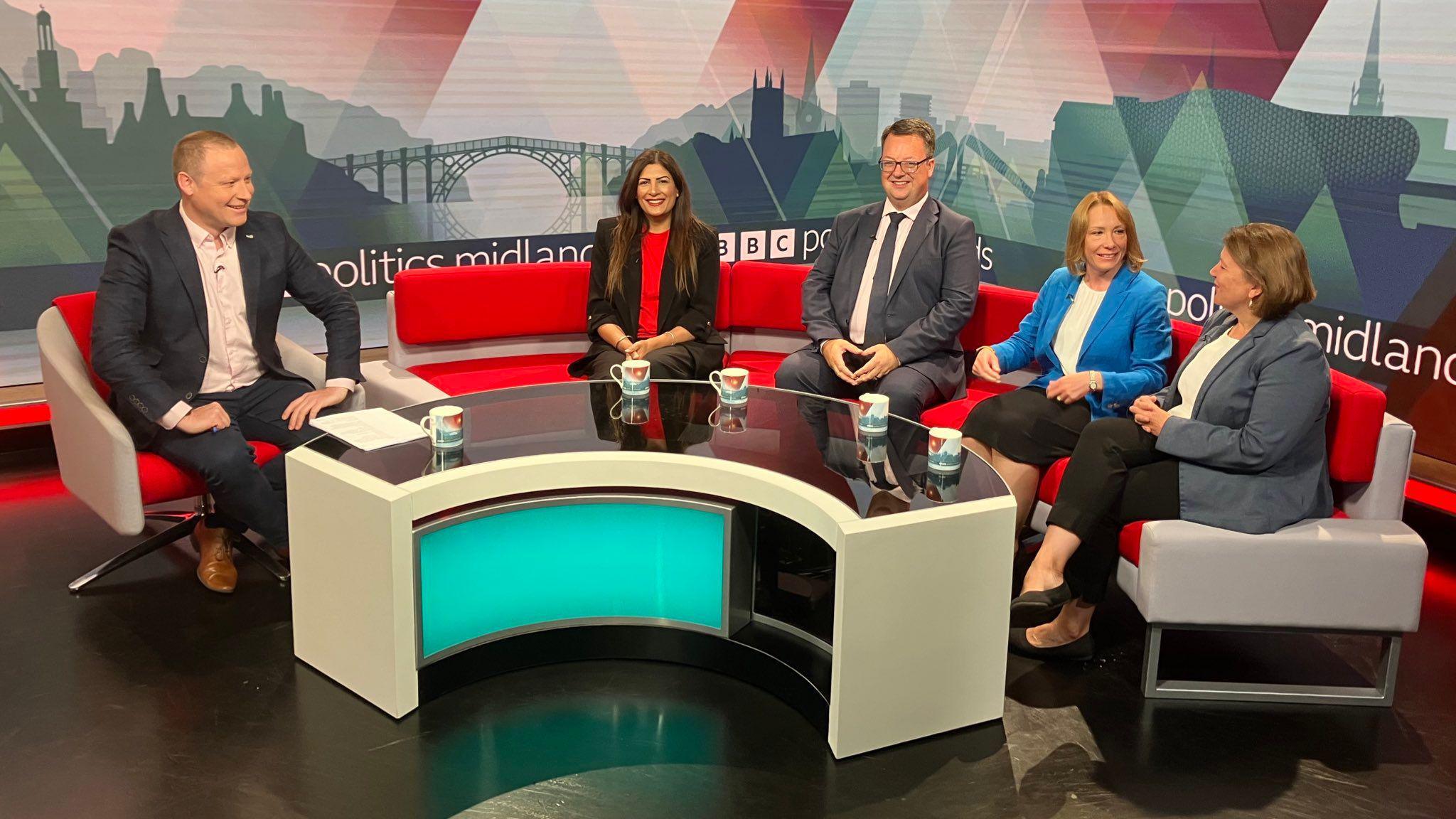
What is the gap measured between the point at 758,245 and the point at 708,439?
3672mm

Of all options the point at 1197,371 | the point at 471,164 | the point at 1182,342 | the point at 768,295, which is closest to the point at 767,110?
the point at 471,164

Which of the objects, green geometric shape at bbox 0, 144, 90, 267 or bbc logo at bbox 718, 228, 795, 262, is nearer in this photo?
green geometric shape at bbox 0, 144, 90, 267

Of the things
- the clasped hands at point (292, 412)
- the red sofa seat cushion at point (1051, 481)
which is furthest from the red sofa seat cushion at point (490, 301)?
the red sofa seat cushion at point (1051, 481)

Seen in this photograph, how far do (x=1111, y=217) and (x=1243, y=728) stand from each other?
62.7 inches

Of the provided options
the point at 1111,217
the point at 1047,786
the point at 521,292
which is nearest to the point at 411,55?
the point at 521,292

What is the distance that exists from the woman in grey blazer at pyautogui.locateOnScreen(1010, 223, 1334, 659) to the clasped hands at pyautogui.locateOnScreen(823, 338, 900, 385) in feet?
3.38

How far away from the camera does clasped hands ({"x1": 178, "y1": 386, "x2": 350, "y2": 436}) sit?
3982 mm

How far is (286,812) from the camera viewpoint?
3.00m

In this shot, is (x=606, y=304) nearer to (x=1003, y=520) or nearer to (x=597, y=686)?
(x=597, y=686)

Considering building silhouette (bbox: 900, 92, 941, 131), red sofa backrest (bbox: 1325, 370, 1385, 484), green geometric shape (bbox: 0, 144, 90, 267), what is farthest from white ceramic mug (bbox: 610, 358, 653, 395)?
building silhouette (bbox: 900, 92, 941, 131)

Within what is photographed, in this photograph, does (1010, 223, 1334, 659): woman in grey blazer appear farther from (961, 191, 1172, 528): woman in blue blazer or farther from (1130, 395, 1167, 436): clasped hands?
(961, 191, 1172, 528): woman in blue blazer

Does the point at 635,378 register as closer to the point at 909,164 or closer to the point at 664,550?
the point at 664,550

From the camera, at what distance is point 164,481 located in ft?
13.1

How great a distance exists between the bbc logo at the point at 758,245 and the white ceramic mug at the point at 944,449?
12.3 feet
